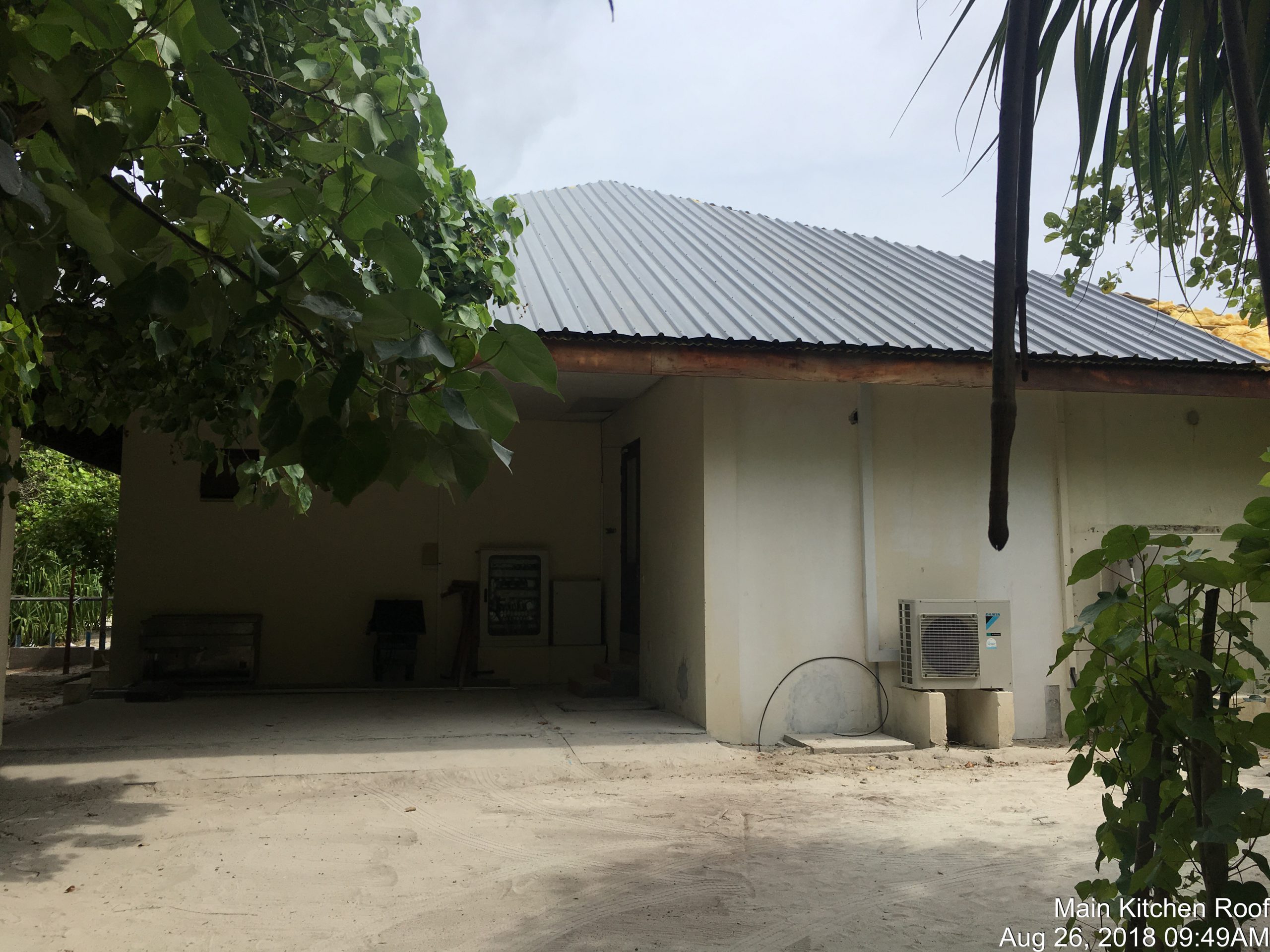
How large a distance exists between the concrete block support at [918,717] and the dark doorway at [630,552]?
3.00m

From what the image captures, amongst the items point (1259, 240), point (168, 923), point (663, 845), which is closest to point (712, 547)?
point (663, 845)

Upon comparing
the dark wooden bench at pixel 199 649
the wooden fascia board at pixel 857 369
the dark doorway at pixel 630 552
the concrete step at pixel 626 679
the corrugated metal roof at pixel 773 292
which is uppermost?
the corrugated metal roof at pixel 773 292

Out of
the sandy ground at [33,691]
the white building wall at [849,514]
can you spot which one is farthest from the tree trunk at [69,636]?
the white building wall at [849,514]

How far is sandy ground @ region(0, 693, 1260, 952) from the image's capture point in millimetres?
3566

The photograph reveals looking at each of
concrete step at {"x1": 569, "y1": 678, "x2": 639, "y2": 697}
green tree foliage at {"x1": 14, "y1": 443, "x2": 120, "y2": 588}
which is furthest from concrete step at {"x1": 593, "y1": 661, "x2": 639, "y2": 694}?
green tree foliage at {"x1": 14, "y1": 443, "x2": 120, "y2": 588}

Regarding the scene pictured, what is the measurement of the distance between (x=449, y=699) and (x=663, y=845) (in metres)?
4.90

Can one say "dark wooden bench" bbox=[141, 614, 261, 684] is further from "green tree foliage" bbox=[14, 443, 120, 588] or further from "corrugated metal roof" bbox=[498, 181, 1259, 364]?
"corrugated metal roof" bbox=[498, 181, 1259, 364]

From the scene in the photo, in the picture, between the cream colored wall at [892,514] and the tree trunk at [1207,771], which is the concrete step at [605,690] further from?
the tree trunk at [1207,771]

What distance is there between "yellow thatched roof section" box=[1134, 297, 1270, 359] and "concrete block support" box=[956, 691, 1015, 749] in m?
5.00

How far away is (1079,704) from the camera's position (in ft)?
7.71

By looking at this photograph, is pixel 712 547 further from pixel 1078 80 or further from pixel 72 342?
pixel 1078 80

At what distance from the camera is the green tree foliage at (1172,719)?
2010 mm

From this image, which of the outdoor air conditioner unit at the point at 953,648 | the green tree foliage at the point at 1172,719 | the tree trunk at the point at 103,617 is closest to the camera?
the green tree foliage at the point at 1172,719

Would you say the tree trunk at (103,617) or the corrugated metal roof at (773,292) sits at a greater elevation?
the corrugated metal roof at (773,292)
